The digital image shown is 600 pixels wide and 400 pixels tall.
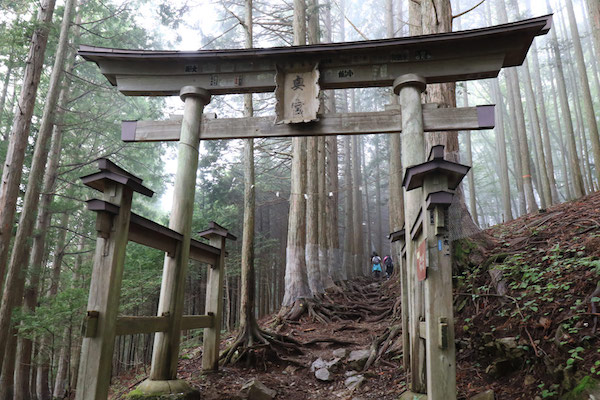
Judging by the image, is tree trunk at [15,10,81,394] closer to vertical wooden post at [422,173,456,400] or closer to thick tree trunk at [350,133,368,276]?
vertical wooden post at [422,173,456,400]

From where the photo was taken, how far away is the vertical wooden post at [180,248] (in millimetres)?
4957

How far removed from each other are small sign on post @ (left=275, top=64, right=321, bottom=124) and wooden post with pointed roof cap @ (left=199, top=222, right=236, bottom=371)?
2.29 meters

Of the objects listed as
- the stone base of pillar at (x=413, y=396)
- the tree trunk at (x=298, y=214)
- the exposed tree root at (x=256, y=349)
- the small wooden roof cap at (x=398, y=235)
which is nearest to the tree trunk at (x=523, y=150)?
the tree trunk at (x=298, y=214)

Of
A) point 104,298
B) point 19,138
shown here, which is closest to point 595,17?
point 104,298

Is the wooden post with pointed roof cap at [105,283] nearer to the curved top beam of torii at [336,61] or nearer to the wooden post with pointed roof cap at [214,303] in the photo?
the wooden post with pointed roof cap at [214,303]

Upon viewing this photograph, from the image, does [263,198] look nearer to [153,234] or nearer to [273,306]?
[273,306]

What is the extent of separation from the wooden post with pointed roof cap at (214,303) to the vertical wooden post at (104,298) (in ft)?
8.57

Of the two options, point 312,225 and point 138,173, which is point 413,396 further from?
point 138,173

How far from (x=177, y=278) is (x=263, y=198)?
18418 mm

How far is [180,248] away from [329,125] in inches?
113

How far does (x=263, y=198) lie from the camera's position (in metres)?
23.6

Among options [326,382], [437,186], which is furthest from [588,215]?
[326,382]

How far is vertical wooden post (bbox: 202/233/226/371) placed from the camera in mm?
6289

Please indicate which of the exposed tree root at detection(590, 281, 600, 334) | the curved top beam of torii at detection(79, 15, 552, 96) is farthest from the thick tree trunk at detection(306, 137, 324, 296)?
the exposed tree root at detection(590, 281, 600, 334)
